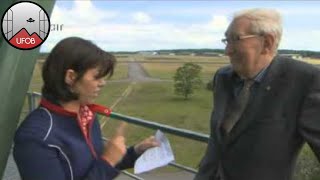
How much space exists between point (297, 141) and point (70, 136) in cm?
88

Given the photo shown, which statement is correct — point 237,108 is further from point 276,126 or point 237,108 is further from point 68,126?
point 68,126

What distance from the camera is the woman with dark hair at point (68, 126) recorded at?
1845mm

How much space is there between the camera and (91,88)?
1970 millimetres

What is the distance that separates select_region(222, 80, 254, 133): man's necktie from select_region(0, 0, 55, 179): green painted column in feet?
2.68

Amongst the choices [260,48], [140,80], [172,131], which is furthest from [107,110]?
[140,80]

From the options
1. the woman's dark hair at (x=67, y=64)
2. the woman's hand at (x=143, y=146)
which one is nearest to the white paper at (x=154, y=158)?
the woman's hand at (x=143, y=146)

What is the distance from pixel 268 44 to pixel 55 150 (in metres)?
0.98

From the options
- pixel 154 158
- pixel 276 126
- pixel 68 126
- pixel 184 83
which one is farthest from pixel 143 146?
pixel 184 83

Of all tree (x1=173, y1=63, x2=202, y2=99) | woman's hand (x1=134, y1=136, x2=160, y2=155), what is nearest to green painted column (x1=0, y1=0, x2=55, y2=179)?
woman's hand (x1=134, y1=136, x2=160, y2=155)

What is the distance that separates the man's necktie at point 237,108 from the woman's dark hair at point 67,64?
1.99ft

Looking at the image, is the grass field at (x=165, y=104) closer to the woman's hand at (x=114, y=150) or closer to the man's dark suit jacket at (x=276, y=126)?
the man's dark suit jacket at (x=276, y=126)

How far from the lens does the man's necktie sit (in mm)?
2303

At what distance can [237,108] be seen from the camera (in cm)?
232

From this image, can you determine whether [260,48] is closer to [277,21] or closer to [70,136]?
[277,21]
